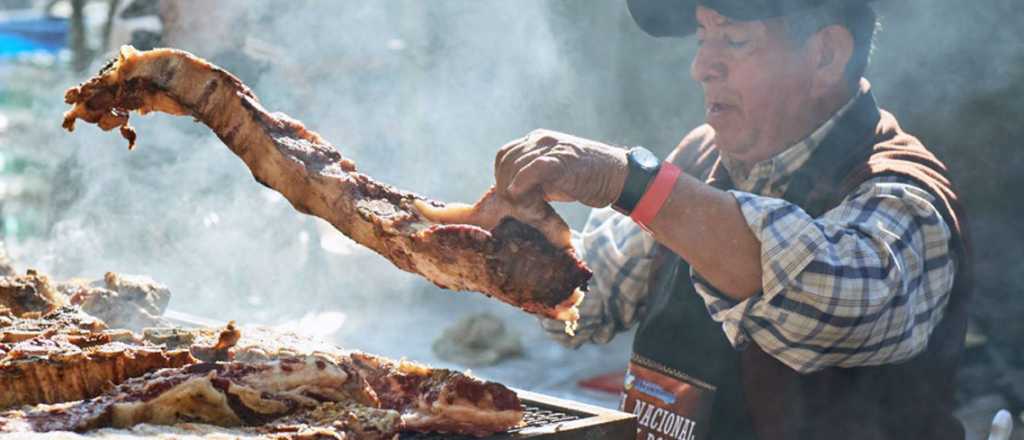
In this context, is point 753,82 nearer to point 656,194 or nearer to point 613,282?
point 656,194

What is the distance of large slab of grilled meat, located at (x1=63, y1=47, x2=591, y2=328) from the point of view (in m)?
2.38

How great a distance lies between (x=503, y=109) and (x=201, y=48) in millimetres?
2268

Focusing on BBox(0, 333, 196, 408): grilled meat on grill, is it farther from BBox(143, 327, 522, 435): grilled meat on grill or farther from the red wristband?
the red wristband

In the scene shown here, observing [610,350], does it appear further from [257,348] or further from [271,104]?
[257,348]

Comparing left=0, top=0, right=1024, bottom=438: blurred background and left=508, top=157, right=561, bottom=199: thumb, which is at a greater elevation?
left=0, top=0, right=1024, bottom=438: blurred background

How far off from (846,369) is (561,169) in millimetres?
1203

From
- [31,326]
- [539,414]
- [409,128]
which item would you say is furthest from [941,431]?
[409,128]

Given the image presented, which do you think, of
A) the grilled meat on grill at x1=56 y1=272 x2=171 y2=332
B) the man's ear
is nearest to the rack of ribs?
the grilled meat on grill at x1=56 y1=272 x2=171 y2=332

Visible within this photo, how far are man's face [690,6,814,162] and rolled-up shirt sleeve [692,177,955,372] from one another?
1.39ft

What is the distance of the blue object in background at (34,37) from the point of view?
929 centimetres

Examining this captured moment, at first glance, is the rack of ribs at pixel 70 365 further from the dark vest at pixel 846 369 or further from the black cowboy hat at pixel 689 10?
the black cowboy hat at pixel 689 10

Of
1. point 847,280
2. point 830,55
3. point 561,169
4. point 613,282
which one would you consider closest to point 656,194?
point 561,169

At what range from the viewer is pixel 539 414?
2.44 metres

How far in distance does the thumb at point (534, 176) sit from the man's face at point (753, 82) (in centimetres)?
99
